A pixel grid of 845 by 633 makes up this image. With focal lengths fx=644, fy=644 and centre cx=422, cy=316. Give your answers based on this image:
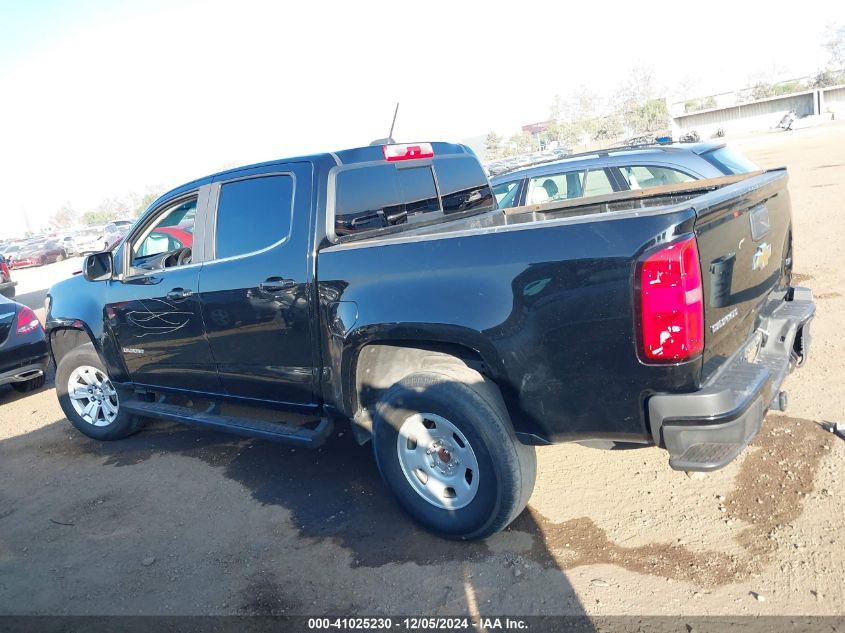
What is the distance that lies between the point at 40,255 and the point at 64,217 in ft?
309

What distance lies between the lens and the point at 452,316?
296 centimetres

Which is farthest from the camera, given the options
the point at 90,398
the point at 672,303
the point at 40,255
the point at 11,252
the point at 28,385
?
the point at 11,252

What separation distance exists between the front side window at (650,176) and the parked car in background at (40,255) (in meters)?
34.4

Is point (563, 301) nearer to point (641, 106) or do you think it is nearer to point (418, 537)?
point (418, 537)

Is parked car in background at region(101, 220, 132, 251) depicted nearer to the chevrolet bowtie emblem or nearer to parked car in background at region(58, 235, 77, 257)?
parked car in background at region(58, 235, 77, 257)

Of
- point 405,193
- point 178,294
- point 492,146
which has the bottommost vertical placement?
point 178,294

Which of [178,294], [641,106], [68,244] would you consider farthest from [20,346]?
[641,106]

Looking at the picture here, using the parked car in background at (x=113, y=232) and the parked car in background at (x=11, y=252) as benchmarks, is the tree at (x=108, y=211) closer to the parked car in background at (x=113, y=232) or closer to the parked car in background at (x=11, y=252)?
the parked car in background at (x=11, y=252)

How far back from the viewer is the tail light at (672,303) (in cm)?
247

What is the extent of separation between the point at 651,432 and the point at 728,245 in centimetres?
88

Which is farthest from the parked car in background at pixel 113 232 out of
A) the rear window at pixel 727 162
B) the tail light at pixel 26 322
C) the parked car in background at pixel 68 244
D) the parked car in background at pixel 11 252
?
the rear window at pixel 727 162

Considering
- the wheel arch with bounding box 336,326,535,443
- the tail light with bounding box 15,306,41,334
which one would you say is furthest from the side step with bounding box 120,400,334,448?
the tail light with bounding box 15,306,41,334

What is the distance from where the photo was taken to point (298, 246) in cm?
359

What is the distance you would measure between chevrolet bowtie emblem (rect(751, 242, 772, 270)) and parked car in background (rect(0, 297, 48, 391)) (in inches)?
267
